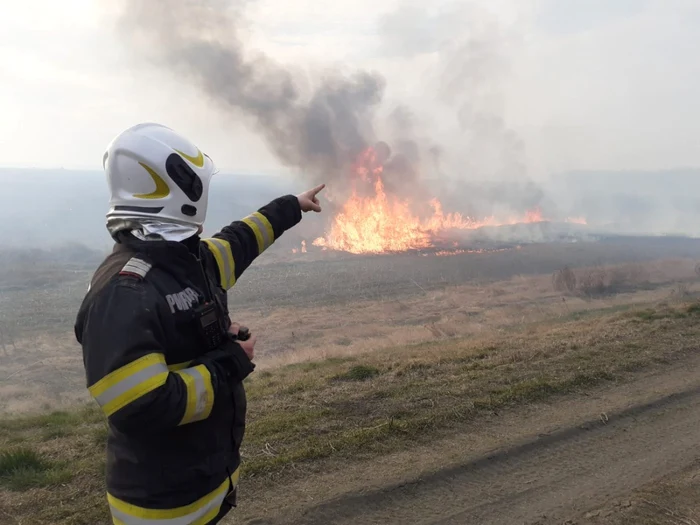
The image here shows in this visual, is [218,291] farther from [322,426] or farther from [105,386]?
[322,426]

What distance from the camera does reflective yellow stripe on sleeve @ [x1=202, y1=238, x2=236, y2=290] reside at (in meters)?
2.85

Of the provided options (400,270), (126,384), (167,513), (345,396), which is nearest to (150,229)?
(126,384)

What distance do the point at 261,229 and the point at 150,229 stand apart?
3.78ft

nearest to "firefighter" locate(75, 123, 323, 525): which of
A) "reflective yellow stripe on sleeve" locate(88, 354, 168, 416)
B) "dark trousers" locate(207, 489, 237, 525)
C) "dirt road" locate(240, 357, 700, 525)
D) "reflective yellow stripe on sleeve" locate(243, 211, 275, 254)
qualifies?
"reflective yellow stripe on sleeve" locate(88, 354, 168, 416)

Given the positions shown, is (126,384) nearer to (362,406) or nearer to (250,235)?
(250,235)

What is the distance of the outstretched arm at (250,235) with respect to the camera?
290 cm

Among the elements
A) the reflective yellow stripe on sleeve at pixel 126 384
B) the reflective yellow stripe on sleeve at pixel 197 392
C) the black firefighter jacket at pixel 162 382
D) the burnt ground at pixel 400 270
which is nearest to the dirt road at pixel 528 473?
the black firefighter jacket at pixel 162 382

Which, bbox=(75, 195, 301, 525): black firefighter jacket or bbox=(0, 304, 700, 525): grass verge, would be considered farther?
bbox=(0, 304, 700, 525): grass verge

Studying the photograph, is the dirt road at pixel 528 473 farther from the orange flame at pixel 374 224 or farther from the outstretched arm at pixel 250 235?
the orange flame at pixel 374 224

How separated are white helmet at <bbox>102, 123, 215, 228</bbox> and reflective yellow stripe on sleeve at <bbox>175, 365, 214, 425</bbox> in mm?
669

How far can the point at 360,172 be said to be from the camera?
51.5 metres

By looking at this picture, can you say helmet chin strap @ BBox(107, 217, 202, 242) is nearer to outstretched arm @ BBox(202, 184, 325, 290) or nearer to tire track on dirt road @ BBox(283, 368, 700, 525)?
outstretched arm @ BBox(202, 184, 325, 290)

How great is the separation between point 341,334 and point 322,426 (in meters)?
14.6

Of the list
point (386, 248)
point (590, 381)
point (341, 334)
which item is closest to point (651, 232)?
point (386, 248)
